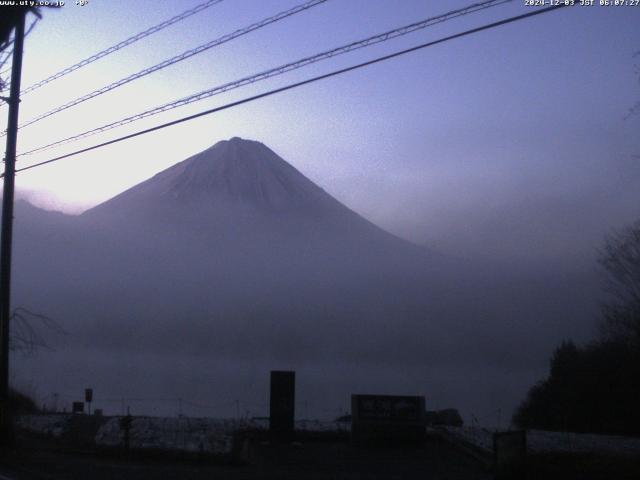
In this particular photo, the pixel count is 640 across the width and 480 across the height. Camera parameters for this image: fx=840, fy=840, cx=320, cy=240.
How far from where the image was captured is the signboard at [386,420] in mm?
27000

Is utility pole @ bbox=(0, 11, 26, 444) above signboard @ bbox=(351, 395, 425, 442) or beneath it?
above

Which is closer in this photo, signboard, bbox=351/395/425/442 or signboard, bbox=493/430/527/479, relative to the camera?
signboard, bbox=493/430/527/479

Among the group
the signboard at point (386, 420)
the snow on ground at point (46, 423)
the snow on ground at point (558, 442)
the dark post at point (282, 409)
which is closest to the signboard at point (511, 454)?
the snow on ground at point (558, 442)

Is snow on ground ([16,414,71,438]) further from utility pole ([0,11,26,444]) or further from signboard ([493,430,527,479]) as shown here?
signboard ([493,430,527,479])

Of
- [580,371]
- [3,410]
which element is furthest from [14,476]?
[580,371]

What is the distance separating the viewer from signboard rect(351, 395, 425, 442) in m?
27.0

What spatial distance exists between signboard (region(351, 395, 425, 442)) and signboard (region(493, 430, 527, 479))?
36.6 feet

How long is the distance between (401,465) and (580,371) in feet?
62.8

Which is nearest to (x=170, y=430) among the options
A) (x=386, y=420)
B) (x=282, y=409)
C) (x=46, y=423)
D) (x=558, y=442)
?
(x=282, y=409)

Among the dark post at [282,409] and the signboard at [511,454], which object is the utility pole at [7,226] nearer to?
the dark post at [282,409]

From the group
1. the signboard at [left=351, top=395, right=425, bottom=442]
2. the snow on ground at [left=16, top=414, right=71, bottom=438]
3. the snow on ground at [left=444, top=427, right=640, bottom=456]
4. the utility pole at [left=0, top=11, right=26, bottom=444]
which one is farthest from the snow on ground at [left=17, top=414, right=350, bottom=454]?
the snow on ground at [left=444, top=427, right=640, bottom=456]

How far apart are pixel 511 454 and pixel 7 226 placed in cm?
1316

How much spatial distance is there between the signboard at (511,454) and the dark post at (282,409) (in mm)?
11333

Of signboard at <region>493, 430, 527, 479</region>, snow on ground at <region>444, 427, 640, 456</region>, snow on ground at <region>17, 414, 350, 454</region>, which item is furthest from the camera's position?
snow on ground at <region>444, 427, 640, 456</region>
